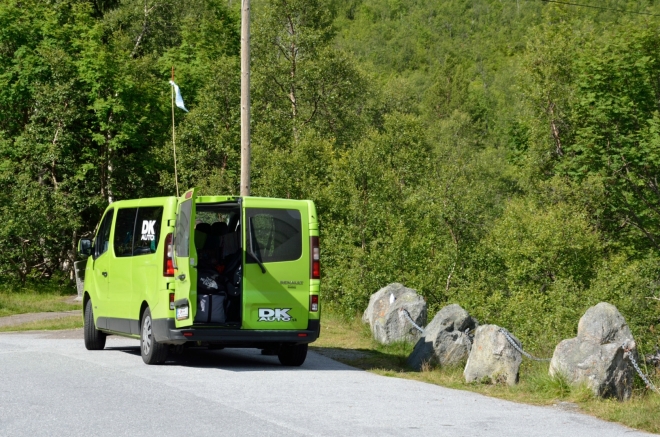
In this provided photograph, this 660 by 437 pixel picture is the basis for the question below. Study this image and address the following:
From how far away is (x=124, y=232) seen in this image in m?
15.2

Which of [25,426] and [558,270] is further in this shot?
[558,270]

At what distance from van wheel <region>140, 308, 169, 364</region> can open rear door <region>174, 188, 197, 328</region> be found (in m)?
0.68

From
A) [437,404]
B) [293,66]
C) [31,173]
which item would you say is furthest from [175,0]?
[437,404]

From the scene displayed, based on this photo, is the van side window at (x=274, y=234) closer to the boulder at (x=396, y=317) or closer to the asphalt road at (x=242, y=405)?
the asphalt road at (x=242, y=405)

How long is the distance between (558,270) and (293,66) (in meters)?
20.2

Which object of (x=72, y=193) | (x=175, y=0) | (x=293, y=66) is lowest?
(x=72, y=193)

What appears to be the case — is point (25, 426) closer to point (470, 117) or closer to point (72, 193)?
point (72, 193)

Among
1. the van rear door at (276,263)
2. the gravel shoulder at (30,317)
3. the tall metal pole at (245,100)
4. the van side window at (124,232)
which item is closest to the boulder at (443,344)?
the van rear door at (276,263)

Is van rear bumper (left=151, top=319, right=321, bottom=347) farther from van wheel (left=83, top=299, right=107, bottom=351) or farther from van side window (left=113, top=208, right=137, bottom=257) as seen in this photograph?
van wheel (left=83, top=299, right=107, bottom=351)

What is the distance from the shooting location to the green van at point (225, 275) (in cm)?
1327

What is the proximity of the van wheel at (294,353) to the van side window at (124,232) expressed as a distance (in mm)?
2799

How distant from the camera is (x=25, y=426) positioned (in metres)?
8.38

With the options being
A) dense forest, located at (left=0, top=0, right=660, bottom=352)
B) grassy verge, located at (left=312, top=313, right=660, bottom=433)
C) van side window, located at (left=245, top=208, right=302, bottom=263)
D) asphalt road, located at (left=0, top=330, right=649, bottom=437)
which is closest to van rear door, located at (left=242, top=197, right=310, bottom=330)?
van side window, located at (left=245, top=208, right=302, bottom=263)

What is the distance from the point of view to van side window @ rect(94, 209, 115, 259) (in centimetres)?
1589
